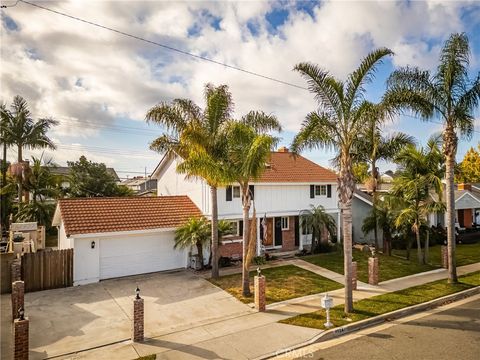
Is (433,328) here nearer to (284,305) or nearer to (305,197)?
(284,305)

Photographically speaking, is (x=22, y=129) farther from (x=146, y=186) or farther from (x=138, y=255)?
(x=146, y=186)

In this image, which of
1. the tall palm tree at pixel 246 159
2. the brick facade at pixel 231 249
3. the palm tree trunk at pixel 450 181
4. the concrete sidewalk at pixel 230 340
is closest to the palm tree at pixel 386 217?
the palm tree trunk at pixel 450 181

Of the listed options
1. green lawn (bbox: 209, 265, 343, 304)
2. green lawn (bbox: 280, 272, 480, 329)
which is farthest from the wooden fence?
green lawn (bbox: 280, 272, 480, 329)

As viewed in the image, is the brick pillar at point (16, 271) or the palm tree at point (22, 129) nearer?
the brick pillar at point (16, 271)

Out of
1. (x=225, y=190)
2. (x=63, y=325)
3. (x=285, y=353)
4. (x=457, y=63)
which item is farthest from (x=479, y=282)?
(x=63, y=325)

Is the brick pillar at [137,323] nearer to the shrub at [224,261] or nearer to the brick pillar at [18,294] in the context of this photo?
the brick pillar at [18,294]

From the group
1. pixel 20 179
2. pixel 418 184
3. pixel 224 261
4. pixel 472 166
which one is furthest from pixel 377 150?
pixel 472 166

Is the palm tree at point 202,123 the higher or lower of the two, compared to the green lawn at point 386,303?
higher
